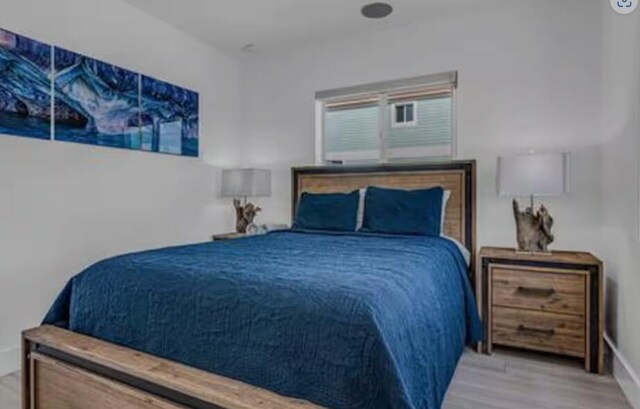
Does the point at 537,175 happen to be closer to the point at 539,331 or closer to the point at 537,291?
the point at 537,291

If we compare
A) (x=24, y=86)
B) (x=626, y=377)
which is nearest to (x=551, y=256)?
(x=626, y=377)

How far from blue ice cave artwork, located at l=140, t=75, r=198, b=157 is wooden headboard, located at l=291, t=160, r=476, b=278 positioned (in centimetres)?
110

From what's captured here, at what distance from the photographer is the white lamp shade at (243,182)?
3852 mm

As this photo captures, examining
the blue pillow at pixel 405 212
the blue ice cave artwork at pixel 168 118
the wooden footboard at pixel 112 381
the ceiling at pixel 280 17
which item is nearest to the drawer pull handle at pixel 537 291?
the blue pillow at pixel 405 212

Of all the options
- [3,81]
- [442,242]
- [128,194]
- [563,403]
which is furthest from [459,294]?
[3,81]

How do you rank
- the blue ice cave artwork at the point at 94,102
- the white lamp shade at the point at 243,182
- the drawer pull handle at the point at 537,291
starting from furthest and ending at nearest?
the white lamp shade at the point at 243,182 → the blue ice cave artwork at the point at 94,102 → the drawer pull handle at the point at 537,291

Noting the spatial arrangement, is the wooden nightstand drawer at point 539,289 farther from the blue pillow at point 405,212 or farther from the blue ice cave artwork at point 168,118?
the blue ice cave artwork at point 168,118

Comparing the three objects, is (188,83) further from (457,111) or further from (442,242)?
(442,242)

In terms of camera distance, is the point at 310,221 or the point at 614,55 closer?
the point at 614,55

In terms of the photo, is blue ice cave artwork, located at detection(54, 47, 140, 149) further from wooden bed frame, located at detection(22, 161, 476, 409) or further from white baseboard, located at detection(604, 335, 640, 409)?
white baseboard, located at detection(604, 335, 640, 409)

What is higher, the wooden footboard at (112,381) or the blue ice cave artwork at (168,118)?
the blue ice cave artwork at (168,118)

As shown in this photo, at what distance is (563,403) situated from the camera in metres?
2.00

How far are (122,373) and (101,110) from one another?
220cm

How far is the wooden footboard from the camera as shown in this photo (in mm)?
1273
